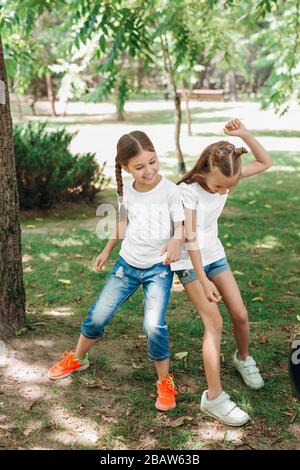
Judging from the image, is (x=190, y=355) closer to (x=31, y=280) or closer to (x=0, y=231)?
(x=0, y=231)

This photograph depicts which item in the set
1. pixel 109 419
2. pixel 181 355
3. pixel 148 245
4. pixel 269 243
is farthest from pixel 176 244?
pixel 269 243

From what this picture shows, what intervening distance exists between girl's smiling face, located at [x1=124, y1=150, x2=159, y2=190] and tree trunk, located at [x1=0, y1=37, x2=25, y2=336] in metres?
0.94

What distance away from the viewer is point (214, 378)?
2926 millimetres

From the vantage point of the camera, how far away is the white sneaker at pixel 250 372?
130 inches

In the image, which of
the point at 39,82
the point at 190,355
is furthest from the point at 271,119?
the point at 190,355

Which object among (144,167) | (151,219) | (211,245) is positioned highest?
(144,167)

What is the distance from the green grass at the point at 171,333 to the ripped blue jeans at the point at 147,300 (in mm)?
356

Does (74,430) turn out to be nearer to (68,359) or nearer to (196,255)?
(68,359)

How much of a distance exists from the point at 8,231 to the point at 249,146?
60.9 inches

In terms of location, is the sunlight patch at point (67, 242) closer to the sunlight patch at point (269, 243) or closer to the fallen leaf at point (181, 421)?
the sunlight patch at point (269, 243)

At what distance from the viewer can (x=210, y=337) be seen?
9.64 feet

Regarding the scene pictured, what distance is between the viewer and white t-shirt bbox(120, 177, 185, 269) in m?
2.92

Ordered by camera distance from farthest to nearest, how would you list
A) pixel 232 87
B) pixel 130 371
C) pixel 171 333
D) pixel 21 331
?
pixel 232 87 → pixel 171 333 → pixel 21 331 → pixel 130 371

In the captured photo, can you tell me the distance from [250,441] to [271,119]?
23660mm
